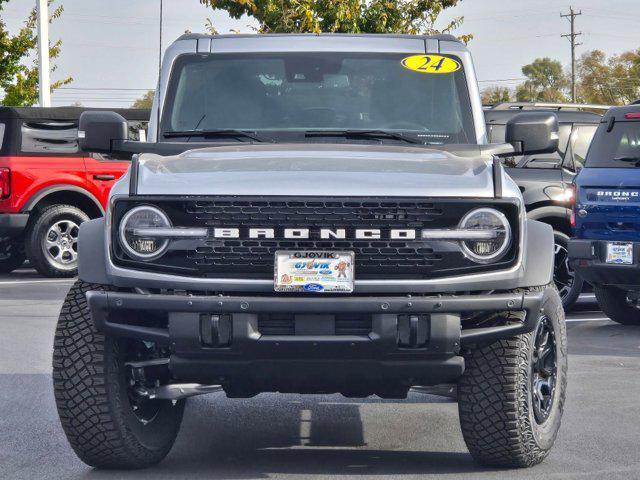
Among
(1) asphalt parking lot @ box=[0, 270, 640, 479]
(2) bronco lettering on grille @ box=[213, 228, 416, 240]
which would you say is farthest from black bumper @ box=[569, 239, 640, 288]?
(2) bronco lettering on grille @ box=[213, 228, 416, 240]

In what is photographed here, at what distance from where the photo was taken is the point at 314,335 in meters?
5.33

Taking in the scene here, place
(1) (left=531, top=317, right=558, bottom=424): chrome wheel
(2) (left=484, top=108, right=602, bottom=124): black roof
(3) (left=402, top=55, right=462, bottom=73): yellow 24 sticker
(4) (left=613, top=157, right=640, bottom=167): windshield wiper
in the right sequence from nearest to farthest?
(1) (left=531, top=317, right=558, bottom=424): chrome wheel → (3) (left=402, top=55, right=462, bottom=73): yellow 24 sticker → (4) (left=613, top=157, right=640, bottom=167): windshield wiper → (2) (left=484, top=108, right=602, bottom=124): black roof

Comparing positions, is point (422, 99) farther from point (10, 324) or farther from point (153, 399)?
point (10, 324)

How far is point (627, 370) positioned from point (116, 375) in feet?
15.5

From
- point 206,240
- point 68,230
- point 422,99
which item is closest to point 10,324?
point 68,230

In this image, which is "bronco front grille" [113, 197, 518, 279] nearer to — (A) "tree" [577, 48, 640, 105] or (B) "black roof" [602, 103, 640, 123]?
(B) "black roof" [602, 103, 640, 123]

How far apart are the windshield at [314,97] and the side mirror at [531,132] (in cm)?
33

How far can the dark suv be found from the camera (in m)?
12.8

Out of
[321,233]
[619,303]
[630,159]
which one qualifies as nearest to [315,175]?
[321,233]

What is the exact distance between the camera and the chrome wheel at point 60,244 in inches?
672

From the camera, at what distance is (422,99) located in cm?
703

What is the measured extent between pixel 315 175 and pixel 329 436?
1.88 meters

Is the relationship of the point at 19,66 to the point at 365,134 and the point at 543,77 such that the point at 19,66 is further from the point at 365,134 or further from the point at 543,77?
the point at 543,77

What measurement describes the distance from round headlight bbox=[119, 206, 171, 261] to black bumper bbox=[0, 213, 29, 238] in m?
11.6
